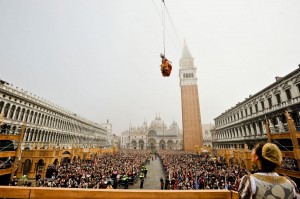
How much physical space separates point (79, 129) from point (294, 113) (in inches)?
2423

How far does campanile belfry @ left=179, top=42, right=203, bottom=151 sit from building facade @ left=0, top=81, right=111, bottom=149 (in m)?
38.9

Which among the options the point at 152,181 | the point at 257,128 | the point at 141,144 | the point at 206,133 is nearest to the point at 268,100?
the point at 257,128

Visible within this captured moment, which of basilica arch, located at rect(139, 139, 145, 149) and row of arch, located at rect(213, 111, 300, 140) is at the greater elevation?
row of arch, located at rect(213, 111, 300, 140)

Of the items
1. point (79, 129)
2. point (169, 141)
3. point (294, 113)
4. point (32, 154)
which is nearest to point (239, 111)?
point (294, 113)

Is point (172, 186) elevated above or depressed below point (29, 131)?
below

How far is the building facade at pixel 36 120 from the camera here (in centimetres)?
2830

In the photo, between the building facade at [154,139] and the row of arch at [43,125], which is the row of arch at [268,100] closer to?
the row of arch at [43,125]

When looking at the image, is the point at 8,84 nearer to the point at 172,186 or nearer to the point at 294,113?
the point at 172,186

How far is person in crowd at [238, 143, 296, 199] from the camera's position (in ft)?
5.65

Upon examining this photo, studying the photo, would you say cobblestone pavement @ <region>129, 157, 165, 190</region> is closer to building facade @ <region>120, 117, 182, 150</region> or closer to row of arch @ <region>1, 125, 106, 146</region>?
row of arch @ <region>1, 125, 106, 146</region>

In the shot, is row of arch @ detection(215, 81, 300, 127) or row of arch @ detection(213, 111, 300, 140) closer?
row of arch @ detection(215, 81, 300, 127)

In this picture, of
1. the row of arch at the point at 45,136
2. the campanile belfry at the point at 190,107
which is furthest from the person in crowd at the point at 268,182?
the campanile belfry at the point at 190,107

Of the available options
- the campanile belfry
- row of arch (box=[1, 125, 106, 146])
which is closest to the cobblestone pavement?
row of arch (box=[1, 125, 106, 146])

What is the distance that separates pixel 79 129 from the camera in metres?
61.6
